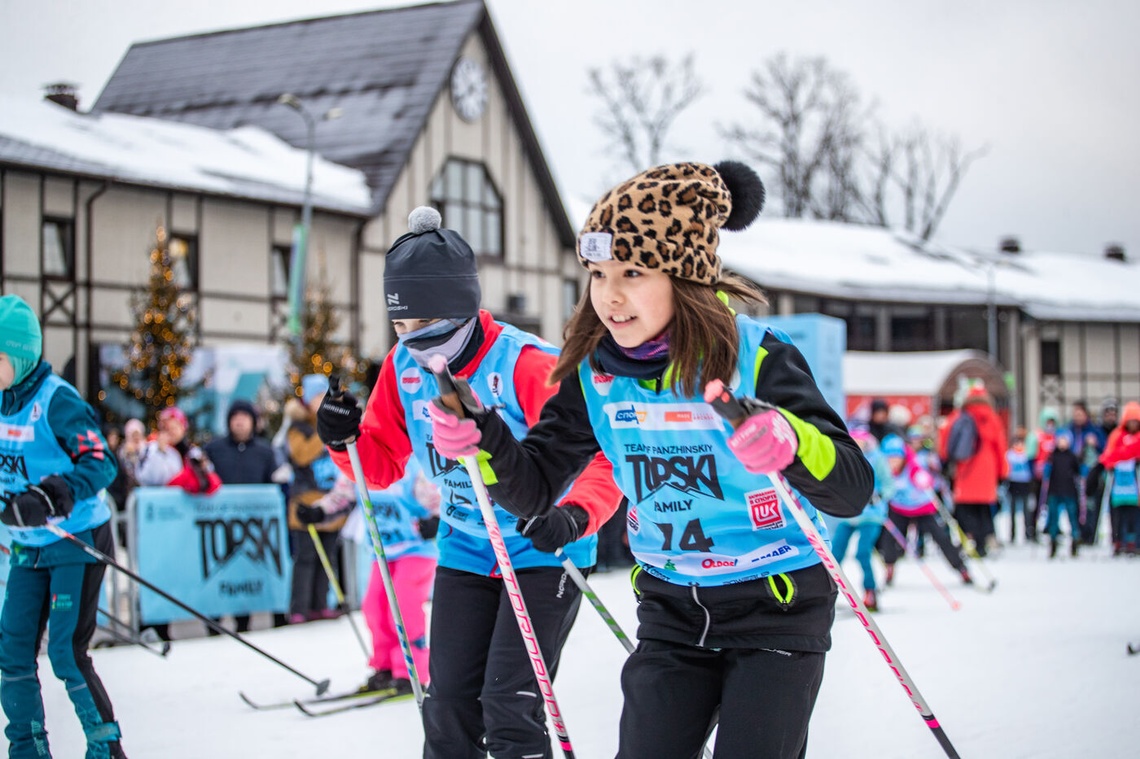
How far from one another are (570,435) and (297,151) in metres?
22.4

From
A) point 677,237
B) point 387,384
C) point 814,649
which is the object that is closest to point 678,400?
point 677,237

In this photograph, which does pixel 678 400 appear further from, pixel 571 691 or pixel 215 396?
pixel 215 396

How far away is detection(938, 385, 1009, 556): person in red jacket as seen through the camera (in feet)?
46.5

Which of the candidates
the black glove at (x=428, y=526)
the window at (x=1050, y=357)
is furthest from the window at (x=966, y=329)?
the black glove at (x=428, y=526)

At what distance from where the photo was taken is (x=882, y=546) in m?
12.0

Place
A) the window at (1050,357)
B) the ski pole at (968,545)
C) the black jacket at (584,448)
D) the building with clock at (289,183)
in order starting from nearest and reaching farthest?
the black jacket at (584,448) → the ski pole at (968,545) → the building with clock at (289,183) → the window at (1050,357)

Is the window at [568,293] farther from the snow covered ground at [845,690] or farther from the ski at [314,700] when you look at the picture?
the ski at [314,700]

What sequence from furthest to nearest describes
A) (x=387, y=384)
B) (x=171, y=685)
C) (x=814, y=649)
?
1. (x=171, y=685)
2. (x=387, y=384)
3. (x=814, y=649)

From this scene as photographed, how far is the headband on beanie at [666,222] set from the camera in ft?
9.36

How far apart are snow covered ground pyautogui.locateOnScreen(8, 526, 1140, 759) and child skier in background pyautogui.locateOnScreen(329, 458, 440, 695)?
29 centimetres

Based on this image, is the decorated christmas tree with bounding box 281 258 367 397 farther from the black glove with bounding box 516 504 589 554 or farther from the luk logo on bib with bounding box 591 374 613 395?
the luk logo on bib with bounding box 591 374 613 395

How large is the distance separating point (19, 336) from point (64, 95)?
1820cm

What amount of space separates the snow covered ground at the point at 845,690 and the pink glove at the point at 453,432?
2893mm

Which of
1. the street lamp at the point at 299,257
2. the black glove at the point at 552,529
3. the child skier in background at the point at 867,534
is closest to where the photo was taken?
the black glove at the point at 552,529
